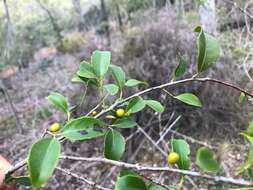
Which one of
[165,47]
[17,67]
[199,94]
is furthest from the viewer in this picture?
[17,67]

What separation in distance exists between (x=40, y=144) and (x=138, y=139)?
5.96 ft

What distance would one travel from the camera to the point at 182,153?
0.41m

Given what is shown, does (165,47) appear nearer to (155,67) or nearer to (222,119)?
(155,67)

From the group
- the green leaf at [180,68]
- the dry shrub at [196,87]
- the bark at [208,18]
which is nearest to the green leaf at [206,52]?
the green leaf at [180,68]

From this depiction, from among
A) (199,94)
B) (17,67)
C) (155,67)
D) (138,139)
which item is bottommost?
(17,67)

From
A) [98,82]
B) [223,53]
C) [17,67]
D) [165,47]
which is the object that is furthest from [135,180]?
[17,67]

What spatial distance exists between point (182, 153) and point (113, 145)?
0.08 meters

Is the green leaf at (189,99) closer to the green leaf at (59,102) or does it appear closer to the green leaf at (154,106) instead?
the green leaf at (154,106)

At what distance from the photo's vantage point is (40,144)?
1.03 feet

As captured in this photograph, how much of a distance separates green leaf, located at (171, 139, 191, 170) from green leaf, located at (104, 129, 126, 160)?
6 cm

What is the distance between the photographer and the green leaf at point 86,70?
456 millimetres

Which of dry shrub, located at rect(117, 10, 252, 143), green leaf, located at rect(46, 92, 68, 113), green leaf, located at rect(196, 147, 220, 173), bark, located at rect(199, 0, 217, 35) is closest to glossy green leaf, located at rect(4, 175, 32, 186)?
green leaf, located at rect(46, 92, 68, 113)

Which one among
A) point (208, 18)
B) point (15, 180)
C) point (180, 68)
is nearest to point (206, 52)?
point (180, 68)

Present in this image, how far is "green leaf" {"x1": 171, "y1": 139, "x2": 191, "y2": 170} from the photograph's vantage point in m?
0.40
